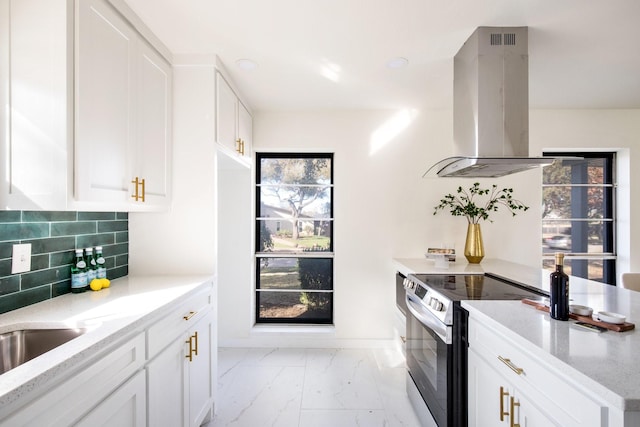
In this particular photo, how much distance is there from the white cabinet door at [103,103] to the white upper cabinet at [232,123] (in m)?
0.60

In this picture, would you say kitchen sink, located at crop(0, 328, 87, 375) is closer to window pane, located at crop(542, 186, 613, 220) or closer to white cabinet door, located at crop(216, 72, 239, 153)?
white cabinet door, located at crop(216, 72, 239, 153)

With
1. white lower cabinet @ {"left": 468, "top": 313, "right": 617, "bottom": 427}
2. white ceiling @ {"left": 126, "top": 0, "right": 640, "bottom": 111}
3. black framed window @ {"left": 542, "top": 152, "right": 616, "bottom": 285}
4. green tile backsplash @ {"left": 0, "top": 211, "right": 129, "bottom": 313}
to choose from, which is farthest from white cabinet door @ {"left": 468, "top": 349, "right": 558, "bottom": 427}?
black framed window @ {"left": 542, "top": 152, "right": 616, "bottom": 285}

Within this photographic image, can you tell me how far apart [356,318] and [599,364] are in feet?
7.79

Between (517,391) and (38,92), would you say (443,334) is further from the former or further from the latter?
(38,92)

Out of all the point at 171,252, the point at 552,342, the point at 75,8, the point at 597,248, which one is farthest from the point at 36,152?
the point at 597,248

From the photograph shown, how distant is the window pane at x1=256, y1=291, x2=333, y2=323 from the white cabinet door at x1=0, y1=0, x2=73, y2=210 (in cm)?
237

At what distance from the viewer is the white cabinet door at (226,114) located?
2.14 meters

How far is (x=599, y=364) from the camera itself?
2.93ft

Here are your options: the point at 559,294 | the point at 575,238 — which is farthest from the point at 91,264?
the point at 575,238

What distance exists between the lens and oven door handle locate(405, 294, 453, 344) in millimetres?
1610

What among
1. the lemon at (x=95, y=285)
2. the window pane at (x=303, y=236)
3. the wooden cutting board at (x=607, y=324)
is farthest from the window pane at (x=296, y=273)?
the wooden cutting board at (x=607, y=324)

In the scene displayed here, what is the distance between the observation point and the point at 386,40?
75.6 inches

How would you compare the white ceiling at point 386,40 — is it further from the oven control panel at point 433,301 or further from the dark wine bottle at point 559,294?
the oven control panel at point 433,301

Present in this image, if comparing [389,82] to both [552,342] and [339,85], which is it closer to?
[339,85]
